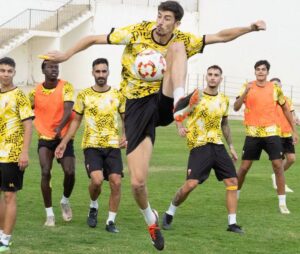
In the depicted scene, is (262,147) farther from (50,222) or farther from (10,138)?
(10,138)

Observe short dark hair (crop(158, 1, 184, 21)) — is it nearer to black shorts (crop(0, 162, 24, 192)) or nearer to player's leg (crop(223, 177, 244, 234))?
black shorts (crop(0, 162, 24, 192))

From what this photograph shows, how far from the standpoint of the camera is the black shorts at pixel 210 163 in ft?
35.2

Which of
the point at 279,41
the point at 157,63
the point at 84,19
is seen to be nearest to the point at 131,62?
the point at 157,63

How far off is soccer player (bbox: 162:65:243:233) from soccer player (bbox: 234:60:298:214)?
146 cm

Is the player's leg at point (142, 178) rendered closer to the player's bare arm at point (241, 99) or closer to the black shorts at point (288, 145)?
the player's bare arm at point (241, 99)

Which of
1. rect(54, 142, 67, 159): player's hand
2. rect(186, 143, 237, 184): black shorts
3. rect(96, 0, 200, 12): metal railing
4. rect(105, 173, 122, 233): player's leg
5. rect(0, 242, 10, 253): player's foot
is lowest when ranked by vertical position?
rect(0, 242, 10, 253): player's foot

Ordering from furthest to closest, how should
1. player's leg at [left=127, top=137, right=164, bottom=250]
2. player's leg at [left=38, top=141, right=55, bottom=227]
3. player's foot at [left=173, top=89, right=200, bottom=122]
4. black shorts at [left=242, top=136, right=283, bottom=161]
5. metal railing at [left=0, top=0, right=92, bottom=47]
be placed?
metal railing at [left=0, top=0, right=92, bottom=47] < black shorts at [left=242, top=136, right=283, bottom=161] < player's leg at [left=38, top=141, right=55, bottom=227] < player's leg at [left=127, top=137, right=164, bottom=250] < player's foot at [left=173, top=89, right=200, bottom=122]

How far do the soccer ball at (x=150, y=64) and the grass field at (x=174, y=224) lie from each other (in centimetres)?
227

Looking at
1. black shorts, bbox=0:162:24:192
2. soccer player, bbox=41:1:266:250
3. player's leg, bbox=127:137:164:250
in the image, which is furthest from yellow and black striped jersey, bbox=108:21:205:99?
black shorts, bbox=0:162:24:192

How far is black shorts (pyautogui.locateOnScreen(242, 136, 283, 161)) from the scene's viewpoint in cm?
1233

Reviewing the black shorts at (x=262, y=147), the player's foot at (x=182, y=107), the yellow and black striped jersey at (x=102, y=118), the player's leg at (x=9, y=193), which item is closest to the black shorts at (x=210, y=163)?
the yellow and black striped jersey at (x=102, y=118)

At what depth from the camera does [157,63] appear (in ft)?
26.0

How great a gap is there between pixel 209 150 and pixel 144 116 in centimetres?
272

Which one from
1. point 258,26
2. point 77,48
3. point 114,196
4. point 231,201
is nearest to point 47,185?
point 114,196
